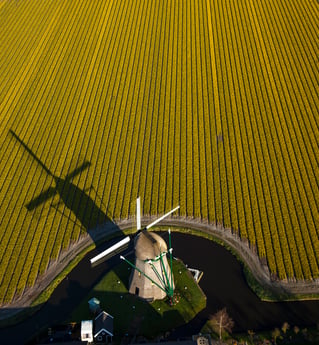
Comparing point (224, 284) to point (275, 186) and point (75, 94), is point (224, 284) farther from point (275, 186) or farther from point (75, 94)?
point (75, 94)

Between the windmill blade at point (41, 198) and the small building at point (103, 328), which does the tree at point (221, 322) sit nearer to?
the small building at point (103, 328)

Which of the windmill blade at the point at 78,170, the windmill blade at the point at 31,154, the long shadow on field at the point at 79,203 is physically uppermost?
the windmill blade at the point at 31,154

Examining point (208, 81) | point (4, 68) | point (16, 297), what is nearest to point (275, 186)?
point (208, 81)

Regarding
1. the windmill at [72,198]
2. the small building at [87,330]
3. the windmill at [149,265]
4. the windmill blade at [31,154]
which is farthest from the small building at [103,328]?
the windmill blade at [31,154]

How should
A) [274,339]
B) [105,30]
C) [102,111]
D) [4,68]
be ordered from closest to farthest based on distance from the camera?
[274,339], [102,111], [4,68], [105,30]

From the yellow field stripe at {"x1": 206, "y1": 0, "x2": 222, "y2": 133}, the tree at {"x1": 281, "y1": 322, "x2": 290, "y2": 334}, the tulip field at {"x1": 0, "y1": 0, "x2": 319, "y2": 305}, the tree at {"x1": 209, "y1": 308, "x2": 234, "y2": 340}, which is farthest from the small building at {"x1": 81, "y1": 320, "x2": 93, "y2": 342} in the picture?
the yellow field stripe at {"x1": 206, "y1": 0, "x2": 222, "y2": 133}

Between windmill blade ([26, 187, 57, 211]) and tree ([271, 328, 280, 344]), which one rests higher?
windmill blade ([26, 187, 57, 211])

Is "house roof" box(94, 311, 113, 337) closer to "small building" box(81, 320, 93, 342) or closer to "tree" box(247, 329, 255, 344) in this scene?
"small building" box(81, 320, 93, 342)
